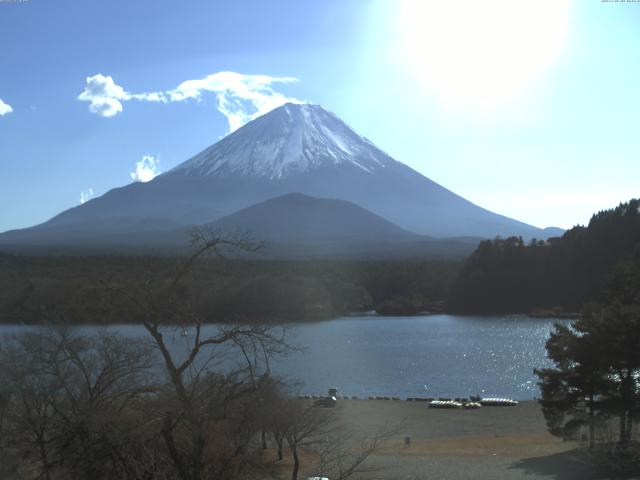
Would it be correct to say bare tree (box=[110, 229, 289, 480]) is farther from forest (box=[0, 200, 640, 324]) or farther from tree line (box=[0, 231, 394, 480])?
forest (box=[0, 200, 640, 324])

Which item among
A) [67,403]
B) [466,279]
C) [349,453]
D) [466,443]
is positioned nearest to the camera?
[67,403]

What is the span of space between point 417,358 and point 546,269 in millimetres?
33197

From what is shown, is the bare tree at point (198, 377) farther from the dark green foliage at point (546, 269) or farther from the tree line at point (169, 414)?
the dark green foliage at point (546, 269)

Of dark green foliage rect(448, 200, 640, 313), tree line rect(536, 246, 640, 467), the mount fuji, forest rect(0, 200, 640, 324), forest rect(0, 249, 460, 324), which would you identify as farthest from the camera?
the mount fuji

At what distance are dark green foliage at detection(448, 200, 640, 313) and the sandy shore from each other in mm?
41281

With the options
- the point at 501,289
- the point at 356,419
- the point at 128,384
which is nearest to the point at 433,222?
the point at 501,289

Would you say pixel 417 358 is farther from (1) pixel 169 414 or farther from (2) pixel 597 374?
(1) pixel 169 414

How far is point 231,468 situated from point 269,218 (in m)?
118

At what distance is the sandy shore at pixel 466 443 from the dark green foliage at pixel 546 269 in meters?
41.3

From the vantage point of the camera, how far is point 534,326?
50.8 m

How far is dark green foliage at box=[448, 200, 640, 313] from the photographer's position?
60219 millimetres

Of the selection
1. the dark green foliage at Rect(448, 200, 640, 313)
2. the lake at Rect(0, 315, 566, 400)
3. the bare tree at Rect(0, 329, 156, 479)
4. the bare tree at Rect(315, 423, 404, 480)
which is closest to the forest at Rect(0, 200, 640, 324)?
the dark green foliage at Rect(448, 200, 640, 313)

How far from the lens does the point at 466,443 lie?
16812mm

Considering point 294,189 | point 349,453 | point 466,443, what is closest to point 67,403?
point 349,453
